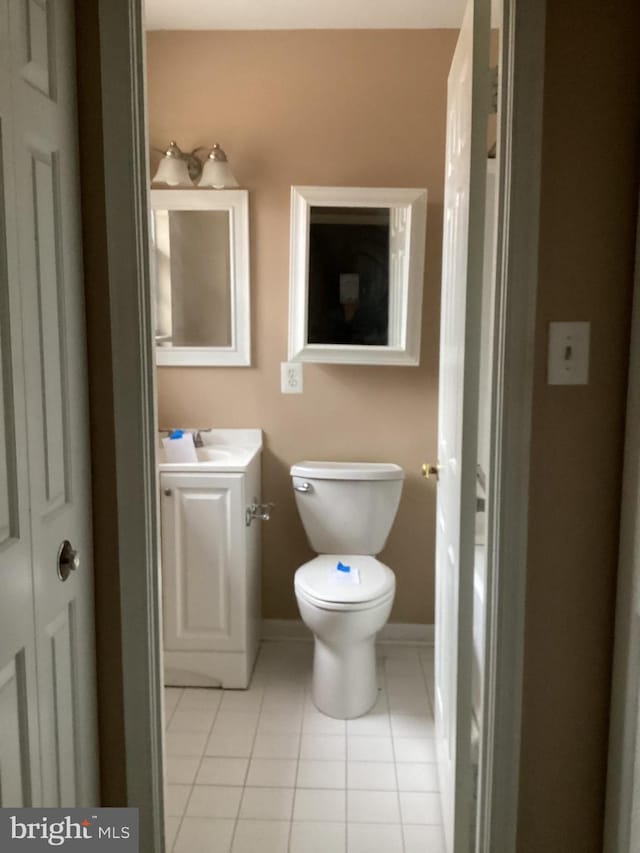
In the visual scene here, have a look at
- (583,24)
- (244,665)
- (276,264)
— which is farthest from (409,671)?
(583,24)

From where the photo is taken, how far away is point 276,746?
2270 mm

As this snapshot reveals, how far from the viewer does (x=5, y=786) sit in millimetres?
1056

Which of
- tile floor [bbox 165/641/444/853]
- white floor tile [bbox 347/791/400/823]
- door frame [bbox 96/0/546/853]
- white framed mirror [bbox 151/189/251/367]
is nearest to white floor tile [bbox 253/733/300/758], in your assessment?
tile floor [bbox 165/641/444/853]

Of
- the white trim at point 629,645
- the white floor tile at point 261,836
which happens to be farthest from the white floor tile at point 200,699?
the white trim at point 629,645

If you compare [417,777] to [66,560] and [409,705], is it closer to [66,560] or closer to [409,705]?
[409,705]

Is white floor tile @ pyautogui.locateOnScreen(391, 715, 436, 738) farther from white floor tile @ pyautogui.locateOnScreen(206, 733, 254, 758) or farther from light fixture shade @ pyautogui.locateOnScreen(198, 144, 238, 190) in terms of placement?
light fixture shade @ pyautogui.locateOnScreen(198, 144, 238, 190)

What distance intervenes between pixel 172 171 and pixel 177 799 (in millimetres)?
2099

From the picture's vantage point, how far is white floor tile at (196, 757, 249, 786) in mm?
2094

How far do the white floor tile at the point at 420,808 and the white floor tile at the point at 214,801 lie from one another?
469mm

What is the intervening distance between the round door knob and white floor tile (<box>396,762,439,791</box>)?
4.38ft

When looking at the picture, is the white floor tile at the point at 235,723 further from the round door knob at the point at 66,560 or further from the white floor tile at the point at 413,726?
the round door knob at the point at 66,560

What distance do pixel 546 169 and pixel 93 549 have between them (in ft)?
3.64

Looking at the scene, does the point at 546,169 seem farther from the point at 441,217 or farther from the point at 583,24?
the point at 441,217

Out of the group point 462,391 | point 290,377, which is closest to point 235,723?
point 290,377
